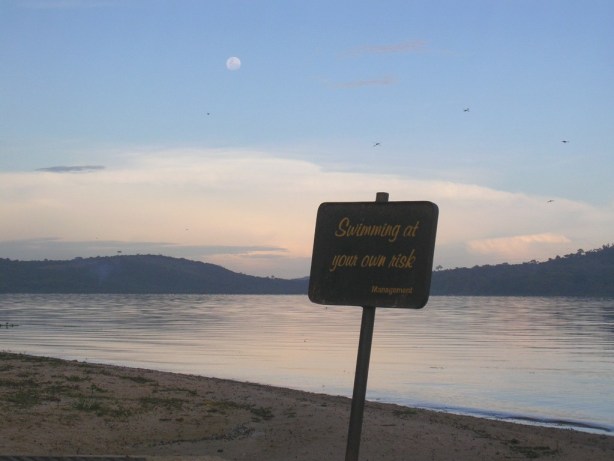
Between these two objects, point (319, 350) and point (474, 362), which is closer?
point (474, 362)

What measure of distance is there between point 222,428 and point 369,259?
30.4 feet

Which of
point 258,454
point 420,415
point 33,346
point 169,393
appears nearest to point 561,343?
point 33,346

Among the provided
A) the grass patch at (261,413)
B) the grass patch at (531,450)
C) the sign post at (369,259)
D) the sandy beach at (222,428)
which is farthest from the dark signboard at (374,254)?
the grass patch at (261,413)

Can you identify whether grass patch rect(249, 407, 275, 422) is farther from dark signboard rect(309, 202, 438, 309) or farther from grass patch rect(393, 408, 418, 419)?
dark signboard rect(309, 202, 438, 309)

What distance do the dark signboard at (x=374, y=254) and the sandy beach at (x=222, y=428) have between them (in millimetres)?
5095

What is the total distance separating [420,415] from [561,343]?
3733 cm

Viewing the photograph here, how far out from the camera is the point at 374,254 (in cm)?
702

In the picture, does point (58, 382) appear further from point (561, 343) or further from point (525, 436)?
point (561, 343)

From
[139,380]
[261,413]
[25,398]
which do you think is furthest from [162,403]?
[139,380]

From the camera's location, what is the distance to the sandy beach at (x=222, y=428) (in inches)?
530

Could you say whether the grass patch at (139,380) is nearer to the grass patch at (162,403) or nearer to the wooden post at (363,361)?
the grass patch at (162,403)

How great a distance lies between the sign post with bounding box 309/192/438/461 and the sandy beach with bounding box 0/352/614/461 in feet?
16.4

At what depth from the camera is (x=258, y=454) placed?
13.7m

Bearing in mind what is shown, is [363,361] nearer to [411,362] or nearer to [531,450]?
[531,450]
